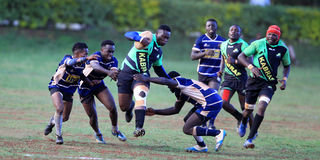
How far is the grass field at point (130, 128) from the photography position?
9516 millimetres

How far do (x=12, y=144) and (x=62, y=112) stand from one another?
1.18 metres

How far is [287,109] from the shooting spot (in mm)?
18281

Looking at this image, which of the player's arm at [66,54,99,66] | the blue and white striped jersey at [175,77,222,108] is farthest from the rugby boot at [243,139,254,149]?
the player's arm at [66,54,99,66]

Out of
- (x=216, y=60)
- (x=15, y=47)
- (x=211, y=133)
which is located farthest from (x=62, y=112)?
(x=15, y=47)

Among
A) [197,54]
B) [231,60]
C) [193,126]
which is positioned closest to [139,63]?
[193,126]

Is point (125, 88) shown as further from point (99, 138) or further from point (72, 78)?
point (99, 138)

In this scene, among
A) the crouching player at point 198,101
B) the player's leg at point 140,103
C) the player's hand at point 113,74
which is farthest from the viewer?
the player's hand at point 113,74

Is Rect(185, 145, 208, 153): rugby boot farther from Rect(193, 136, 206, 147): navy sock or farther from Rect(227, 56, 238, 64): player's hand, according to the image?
Rect(227, 56, 238, 64): player's hand

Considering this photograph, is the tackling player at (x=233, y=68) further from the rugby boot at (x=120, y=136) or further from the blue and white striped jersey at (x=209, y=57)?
the rugby boot at (x=120, y=136)

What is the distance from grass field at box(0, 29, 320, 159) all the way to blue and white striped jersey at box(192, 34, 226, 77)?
1.61 m

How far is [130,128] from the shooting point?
12.8 meters

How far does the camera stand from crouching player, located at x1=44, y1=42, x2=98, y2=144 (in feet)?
33.1

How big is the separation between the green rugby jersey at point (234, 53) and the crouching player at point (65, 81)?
375 centimetres

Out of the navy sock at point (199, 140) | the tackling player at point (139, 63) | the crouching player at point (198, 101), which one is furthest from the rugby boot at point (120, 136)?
the navy sock at point (199, 140)
